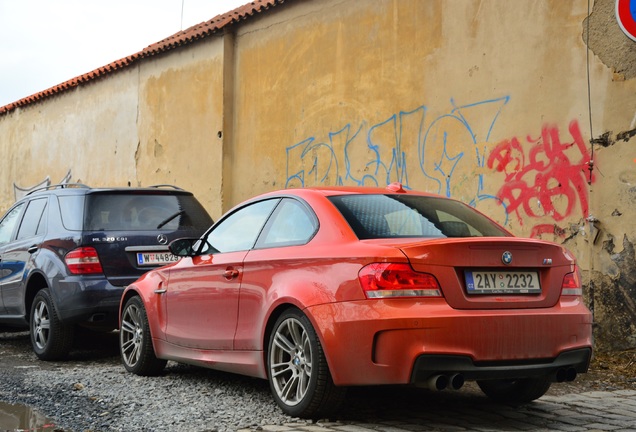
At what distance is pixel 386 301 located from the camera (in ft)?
15.7

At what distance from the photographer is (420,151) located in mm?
10586

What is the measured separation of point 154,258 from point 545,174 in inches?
162

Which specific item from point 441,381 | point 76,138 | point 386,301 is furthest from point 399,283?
point 76,138

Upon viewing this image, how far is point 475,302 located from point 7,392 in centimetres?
376

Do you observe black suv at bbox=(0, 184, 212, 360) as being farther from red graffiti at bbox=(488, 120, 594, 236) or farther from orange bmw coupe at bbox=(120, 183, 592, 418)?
red graffiti at bbox=(488, 120, 594, 236)

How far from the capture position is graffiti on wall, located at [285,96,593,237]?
880cm

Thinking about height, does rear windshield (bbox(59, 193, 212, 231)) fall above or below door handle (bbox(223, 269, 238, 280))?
above

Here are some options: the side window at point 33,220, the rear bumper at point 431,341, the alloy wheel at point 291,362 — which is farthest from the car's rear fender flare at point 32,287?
the rear bumper at point 431,341

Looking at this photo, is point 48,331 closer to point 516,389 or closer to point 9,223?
point 9,223

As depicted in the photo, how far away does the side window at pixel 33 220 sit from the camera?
30.0 ft

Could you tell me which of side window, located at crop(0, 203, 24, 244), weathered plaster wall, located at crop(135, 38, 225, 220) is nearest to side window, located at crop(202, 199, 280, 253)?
side window, located at crop(0, 203, 24, 244)

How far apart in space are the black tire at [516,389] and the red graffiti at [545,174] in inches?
122

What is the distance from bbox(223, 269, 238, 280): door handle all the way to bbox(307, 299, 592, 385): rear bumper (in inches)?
44.0

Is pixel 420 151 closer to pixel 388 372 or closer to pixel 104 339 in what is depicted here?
pixel 104 339
